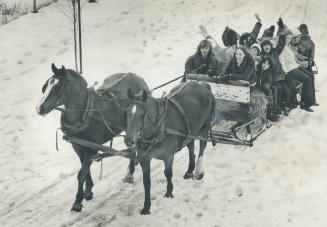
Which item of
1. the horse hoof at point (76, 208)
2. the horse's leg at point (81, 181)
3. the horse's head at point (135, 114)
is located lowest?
the horse hoof at point (76, 208)

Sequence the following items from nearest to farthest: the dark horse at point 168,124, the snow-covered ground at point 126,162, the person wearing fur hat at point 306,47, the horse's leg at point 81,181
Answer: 1. the dark horse at point 168,124
2. the horse's leg at point 81,181
3. the snow-covered ground at point 126,162
4. the person wearing fur hat at point 306,47

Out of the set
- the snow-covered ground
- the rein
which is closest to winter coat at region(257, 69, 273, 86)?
the snow-covered ground

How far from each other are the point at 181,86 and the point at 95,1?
39.3 ft

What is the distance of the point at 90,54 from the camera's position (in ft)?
54.2

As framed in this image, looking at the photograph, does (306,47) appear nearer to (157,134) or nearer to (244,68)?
(244,68)

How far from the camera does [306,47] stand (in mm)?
12492

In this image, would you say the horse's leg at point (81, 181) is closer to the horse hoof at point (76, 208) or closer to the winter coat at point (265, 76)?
the horse hoof at point (76, 208)

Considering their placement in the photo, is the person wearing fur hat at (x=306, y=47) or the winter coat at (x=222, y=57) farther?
the person wearing fur hat at (x=306, y=47)

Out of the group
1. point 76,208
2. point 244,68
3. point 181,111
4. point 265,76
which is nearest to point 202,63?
point 244,68

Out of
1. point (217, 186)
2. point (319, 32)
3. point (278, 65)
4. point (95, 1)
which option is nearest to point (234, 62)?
point (278, 65)

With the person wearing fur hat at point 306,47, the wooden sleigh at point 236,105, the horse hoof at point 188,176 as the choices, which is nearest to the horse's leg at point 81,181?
the horse hoof at point 188,176

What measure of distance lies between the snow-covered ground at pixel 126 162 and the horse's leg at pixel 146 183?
5.3 inches

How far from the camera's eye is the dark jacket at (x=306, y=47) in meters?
12.4

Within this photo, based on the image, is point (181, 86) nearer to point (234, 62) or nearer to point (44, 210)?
point (234, 62)
